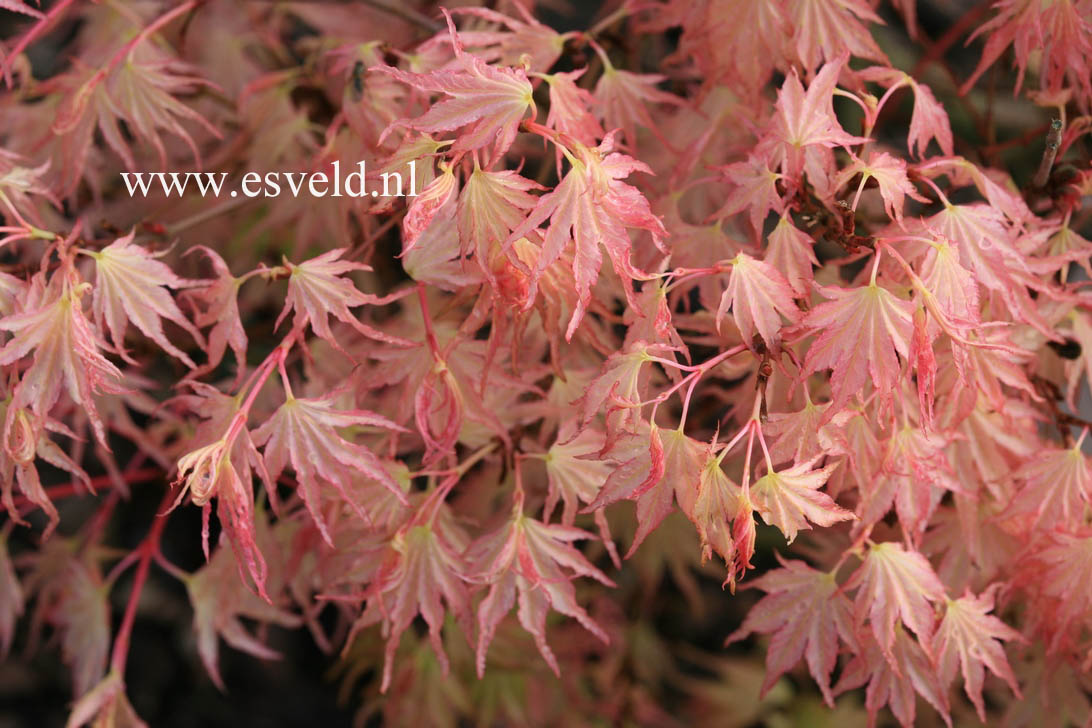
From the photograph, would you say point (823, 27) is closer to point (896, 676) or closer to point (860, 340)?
point (860, 340)

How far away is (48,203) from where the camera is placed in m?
1.00

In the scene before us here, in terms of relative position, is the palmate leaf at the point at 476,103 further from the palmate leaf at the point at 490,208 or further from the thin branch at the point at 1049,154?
the thin branch at the point at 1049,154

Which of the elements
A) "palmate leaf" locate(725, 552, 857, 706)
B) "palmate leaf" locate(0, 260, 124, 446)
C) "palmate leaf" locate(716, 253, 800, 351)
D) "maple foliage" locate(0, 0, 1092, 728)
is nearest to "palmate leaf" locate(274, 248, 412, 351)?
"maple foliage" locate(0, 0, 1092, 728)

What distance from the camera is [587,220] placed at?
53 cm

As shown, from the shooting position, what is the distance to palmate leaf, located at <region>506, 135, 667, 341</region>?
52 cm

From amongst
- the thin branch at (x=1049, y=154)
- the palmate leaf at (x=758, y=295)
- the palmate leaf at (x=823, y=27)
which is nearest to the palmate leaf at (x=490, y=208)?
the palmate leaf at (x=758, y=295)

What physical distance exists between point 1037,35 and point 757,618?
422mm

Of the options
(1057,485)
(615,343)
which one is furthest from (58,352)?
(1057,485)

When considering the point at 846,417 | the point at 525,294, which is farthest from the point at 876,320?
the point at 525,294

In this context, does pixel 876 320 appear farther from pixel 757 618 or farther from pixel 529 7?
pixel 529 7

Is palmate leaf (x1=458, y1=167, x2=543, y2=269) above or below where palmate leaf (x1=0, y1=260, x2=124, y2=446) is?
above

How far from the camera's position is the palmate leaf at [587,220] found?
521 millimetres

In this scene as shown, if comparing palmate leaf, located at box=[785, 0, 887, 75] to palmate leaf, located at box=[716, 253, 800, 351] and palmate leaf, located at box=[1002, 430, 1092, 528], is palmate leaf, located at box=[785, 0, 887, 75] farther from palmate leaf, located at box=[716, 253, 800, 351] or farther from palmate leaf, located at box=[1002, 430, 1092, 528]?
palmate leaf, located at box=[1002, 430, 1092, 528]

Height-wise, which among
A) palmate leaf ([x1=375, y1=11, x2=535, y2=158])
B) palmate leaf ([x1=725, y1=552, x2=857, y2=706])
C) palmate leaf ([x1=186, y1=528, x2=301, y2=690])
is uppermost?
palmate leaf ([x1=375, y1=11, x2=535, y2=158])
